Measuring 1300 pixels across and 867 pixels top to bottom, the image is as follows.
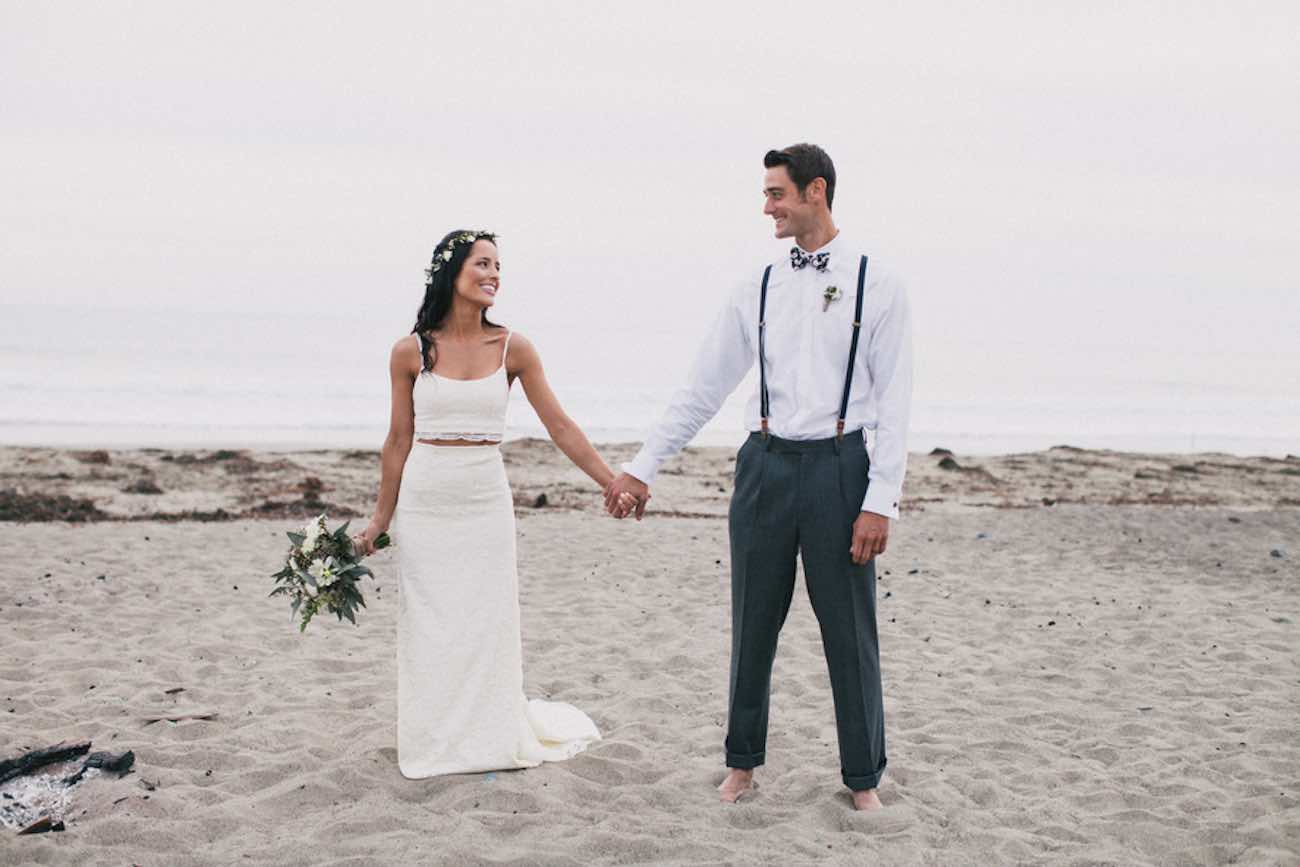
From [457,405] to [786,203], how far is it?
1.53 meters

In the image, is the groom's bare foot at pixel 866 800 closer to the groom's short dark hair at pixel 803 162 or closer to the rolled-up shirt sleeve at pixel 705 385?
the rolled-up shirt sleeve at pixel 705 385

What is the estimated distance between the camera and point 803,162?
407cm

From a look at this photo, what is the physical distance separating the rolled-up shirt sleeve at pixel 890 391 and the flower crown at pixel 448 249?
167 cm

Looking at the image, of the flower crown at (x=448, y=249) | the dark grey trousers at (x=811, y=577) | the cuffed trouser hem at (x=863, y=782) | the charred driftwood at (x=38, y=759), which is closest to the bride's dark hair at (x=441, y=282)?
the flower crown at (x=448, y=249)

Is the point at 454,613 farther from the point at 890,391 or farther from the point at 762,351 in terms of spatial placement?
the point at 890,391

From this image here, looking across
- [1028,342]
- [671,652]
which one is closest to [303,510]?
[671,652]

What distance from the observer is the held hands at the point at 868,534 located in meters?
3.99

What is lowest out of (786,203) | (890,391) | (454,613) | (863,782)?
(863,782)

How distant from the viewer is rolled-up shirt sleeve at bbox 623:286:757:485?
4379 mm

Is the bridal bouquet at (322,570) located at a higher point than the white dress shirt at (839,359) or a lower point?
lower

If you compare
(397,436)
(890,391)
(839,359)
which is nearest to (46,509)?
(397,436)

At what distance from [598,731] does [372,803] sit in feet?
4.03

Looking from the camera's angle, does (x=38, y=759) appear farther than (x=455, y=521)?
No

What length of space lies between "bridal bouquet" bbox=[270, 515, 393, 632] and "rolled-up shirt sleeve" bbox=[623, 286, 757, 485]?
119 centimetres
